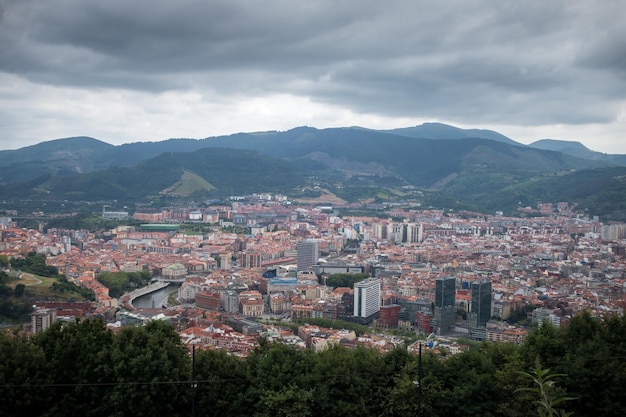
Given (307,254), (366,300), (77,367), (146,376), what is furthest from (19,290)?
(307,254)

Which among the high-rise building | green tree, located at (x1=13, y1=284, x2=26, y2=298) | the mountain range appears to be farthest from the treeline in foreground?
the mountain range

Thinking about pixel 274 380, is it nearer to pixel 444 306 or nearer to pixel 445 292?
pixel 444 306

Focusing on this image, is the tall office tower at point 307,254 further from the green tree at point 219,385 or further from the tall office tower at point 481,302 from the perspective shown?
the green tree at point 219,385

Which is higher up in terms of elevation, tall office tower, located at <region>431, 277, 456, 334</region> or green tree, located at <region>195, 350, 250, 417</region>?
green tree, located at <region>195, 350, 250, 417</region>

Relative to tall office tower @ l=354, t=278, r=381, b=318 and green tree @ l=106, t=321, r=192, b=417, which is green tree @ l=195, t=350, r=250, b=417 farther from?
tall office tower @ l=354, t=278, r=381, b=318

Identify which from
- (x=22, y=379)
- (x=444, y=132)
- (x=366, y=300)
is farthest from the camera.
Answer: (x=444, y=132)

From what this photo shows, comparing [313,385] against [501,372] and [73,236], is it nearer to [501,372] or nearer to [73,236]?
[501,372]
